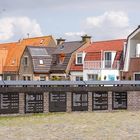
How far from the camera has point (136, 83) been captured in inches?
1136

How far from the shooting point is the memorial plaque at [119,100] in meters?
27.5

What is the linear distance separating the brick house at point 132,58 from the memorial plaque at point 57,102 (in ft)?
77.7

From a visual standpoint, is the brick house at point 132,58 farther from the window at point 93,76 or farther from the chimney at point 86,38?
the chimney at point 86,38

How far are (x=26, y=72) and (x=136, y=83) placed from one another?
34.1 meters

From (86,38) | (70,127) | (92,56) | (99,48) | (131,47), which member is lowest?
(70,127)

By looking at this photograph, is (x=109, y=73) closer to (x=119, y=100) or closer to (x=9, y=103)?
(x=119, y=100)

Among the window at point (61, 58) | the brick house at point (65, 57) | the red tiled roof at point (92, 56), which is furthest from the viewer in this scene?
the window at point (61, 58)

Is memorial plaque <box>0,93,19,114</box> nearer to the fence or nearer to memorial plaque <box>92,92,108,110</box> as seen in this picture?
the fence

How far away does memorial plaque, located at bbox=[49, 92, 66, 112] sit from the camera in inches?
1006

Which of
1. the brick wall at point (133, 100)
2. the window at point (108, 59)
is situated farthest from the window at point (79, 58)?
the brick wall at point (133, 100)

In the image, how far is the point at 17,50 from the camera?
7062 cm

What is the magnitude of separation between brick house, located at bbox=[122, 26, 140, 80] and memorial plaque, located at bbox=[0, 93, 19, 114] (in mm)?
25847

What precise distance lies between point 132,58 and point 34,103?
2610 cm

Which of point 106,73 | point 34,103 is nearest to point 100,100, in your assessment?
point 34,103
